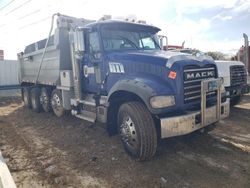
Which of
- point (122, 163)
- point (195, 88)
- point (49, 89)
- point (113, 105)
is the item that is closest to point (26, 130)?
point (49, 89)

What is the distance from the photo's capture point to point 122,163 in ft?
15.6

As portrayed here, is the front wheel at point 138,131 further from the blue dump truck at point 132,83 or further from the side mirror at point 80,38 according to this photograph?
the side mirror at point 80,38

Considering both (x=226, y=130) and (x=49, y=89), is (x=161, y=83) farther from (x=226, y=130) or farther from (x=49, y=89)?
(x=49, y=89)

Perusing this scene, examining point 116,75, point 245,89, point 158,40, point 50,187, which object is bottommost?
point 50,187

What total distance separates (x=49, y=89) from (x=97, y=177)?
5.39m

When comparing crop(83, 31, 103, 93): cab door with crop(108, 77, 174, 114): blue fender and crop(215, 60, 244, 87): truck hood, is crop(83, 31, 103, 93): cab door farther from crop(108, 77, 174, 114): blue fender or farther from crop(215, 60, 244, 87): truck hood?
crop(215, 60, 244, 87): truck hood

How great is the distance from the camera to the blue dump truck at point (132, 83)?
175 inches

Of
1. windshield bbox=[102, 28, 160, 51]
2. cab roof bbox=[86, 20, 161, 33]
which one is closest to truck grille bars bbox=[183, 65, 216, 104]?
windshield bbox=[102, 28, 160, 51]

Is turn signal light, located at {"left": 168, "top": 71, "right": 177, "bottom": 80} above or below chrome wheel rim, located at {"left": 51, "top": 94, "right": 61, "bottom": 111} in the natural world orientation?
above

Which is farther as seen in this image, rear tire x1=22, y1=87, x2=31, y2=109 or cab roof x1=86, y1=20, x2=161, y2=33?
rear tire x1=22, y1=87, x2=31, y2=109

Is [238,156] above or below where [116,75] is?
below

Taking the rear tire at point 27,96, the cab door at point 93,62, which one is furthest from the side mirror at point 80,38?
the rear tire at point 27,96

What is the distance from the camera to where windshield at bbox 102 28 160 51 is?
5.79 m

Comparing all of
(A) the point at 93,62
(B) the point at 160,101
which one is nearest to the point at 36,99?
(A) the point at 93,62
